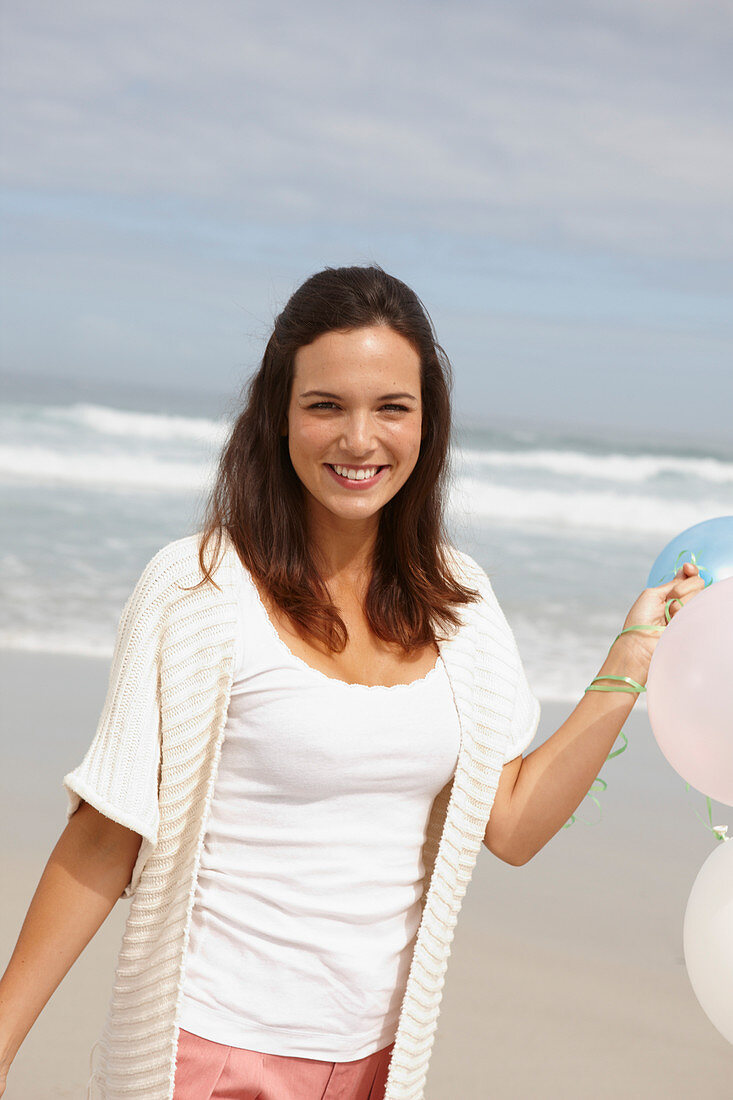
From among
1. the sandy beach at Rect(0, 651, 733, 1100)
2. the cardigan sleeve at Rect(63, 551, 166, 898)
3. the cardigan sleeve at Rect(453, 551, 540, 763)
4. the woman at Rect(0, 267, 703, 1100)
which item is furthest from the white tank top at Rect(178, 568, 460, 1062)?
the sandy beach at Rect(0, 651, 733, 1100)

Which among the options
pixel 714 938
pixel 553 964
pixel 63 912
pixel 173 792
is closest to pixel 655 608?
pixel 714 938

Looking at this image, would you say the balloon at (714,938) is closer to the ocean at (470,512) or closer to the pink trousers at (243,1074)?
the pink trousers at (243,1074)

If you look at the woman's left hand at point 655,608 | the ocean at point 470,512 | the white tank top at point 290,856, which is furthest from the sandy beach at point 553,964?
the woman's left hand at point 655,608

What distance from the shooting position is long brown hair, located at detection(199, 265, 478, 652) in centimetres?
180

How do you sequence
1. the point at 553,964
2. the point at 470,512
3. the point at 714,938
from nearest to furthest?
the point at 714,938 → the point at 470,512 → the point at 553,964

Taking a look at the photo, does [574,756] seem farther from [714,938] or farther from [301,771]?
[301,771]

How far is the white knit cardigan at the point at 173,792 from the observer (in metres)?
1.62

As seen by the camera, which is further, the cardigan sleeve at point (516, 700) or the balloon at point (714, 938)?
the cardigan sleeve at point (516, 700)

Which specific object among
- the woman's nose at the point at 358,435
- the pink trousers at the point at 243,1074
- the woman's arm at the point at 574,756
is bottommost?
the pink trousers at the point at 243,1074

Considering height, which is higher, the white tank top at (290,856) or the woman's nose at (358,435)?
the woman's nose at (358,435)

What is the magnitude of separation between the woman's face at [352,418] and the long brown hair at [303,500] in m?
0.04

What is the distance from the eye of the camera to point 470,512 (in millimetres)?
2844

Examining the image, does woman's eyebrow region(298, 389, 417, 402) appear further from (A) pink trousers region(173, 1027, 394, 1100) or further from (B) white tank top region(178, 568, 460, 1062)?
(A) pink trousers region(173, 1027, 394, 1100)

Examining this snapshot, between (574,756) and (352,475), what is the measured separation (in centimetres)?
62
